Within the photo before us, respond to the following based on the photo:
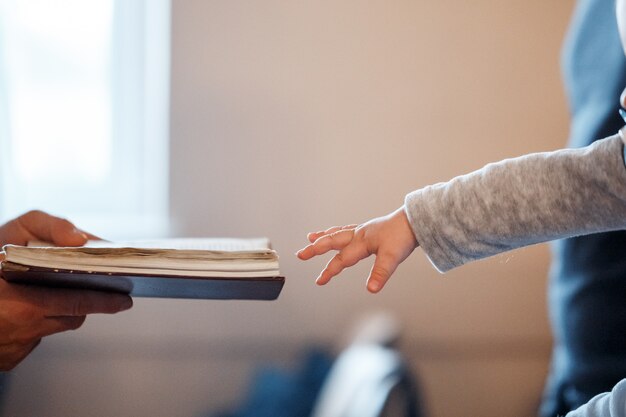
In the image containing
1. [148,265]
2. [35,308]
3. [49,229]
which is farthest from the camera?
[49,229]

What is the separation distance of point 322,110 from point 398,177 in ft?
0.71

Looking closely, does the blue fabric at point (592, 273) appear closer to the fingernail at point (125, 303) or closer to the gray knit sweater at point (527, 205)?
the gray knit sweater at point (527, 205)

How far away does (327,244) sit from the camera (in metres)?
0.74

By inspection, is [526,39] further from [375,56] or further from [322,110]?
[322,110]

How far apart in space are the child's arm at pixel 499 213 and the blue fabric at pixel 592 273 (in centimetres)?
18

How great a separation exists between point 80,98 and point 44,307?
64 centimetres

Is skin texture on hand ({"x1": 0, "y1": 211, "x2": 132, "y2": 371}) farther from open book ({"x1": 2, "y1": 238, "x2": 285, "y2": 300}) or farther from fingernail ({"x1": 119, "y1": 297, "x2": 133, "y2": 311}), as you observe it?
open book ({"x1": 2, "y1": 238, "x2": 285, "y2": 300})

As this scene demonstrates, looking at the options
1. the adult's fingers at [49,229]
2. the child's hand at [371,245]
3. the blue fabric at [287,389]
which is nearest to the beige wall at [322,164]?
the blue fabric at [287,389]

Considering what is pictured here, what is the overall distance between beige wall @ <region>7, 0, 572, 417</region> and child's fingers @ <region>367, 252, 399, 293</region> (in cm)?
64

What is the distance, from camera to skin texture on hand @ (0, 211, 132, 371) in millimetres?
822

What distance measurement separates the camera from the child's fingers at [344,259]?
736 mm

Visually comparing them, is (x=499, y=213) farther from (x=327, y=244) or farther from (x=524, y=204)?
(x=327, y=244)

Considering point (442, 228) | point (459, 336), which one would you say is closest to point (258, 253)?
point (442, 228)

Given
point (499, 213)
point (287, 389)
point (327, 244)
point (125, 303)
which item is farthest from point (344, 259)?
point (287, 389)
